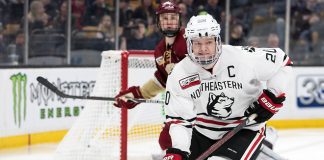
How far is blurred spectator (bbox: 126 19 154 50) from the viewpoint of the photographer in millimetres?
7965

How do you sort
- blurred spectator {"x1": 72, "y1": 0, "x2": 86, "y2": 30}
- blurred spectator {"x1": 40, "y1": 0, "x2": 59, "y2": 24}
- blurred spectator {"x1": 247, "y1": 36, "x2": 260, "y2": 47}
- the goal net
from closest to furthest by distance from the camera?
the goal net → blurred spectator {"x1": 40, "y1": 0, "x2": 59, "y2": 24} → blurred spectator {"x1": 72, "y1": 0, "x2": 86, "y2": 30} → blurred spectator {"x1": 247, "y1": 36, "x2": 260, "y2": 47}

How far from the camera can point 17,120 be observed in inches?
256

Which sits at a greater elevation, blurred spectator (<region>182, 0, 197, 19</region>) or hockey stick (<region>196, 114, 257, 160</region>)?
blurred spectator (<region>182, 0, 197, 19</region>)

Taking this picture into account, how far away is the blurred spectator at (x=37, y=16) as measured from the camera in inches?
276

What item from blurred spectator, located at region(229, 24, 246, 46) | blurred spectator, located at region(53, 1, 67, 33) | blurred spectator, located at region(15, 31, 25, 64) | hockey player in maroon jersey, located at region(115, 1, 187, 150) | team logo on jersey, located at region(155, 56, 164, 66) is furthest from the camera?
blurred spectator, located at region(229, 24, 246, 46)

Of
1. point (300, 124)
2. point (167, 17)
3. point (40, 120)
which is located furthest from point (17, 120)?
point (300, 124)

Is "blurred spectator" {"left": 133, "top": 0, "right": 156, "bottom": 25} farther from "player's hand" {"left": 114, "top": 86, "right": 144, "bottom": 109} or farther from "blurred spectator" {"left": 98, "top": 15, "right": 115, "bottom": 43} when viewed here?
"player's hand" {"left": 114, "top": 86, "right": 144, "bottom": 109}

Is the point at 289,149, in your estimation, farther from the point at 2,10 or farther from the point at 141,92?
the point at 2,10

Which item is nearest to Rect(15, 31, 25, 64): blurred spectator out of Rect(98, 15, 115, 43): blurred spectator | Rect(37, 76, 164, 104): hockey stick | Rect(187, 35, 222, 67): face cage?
Rect(98, 15, 115, 43): blurred spectator

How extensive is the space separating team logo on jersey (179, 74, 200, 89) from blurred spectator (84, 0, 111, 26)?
183 inches

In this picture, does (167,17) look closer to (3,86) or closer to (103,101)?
(103,101)

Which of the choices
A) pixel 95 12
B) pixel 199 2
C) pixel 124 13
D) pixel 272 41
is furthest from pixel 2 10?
pixel 272 41

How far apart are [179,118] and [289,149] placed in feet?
12.4

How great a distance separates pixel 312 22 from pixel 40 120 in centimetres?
377
